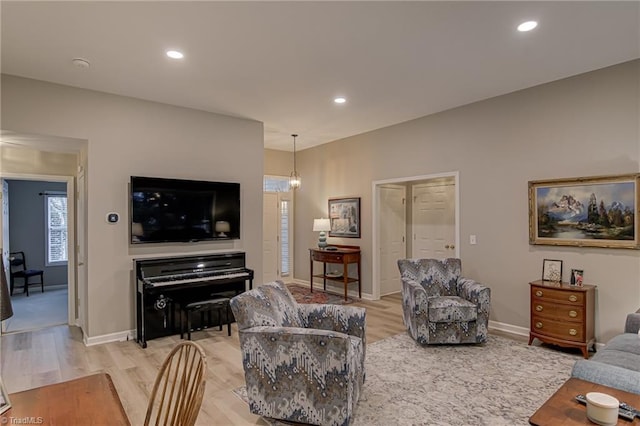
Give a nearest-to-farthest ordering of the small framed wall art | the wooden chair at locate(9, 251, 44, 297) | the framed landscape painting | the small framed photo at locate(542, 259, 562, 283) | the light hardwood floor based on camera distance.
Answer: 1. the light hardwood floor
2. the framed landscape painting
3. the small framed photo at locate(542, 259, 562, 283)
4. the small framed wall art
5. the wooden chair at locate(9, 251, 44, 297)

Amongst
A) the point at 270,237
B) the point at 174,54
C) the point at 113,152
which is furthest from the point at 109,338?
the point at 270,237

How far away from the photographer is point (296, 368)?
230 cm

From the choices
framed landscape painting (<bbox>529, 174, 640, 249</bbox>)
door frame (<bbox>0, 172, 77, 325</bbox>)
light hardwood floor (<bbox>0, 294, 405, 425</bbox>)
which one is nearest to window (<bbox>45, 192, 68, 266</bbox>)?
door frame (<bbox>0, 172, 77, 325</bbox>)

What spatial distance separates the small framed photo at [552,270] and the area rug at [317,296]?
299 cm

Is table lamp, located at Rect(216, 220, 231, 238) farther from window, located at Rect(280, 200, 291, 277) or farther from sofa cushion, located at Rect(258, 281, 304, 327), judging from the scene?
window, located at Rect(280, 200, 291, 277)

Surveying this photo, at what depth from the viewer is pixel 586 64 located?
3.51m

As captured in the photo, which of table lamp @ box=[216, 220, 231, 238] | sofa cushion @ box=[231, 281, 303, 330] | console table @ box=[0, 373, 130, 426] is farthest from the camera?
table lamp @ box=[216, 220, 231, 238]

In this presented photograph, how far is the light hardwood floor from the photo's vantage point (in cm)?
267

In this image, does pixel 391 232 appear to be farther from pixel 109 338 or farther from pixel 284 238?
pixel 109 338

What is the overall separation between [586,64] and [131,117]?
504 cm

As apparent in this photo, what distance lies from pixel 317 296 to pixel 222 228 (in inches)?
94.4

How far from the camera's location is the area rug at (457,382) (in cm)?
249

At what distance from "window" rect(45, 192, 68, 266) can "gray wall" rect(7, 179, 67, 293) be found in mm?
86

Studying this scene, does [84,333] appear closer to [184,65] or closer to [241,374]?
[241,374]
